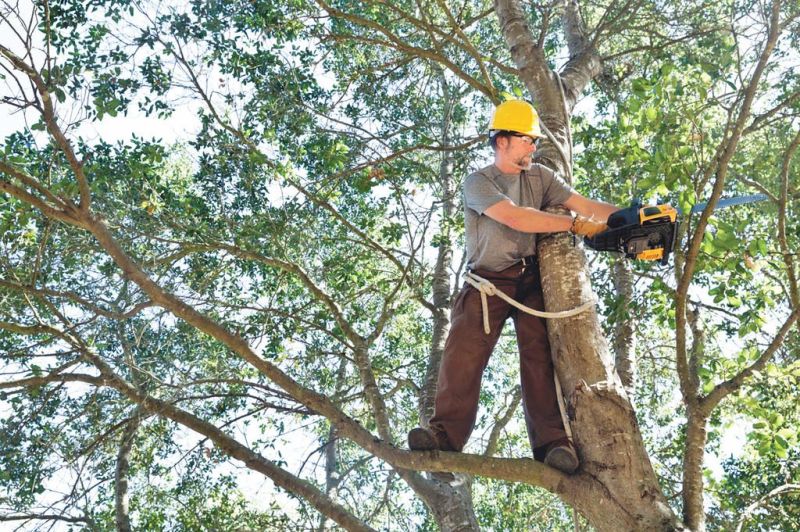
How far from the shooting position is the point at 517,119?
365 centimetres

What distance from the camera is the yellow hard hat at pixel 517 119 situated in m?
3.64

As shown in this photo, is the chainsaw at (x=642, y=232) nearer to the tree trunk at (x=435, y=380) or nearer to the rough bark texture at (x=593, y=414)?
the rough bark texture at (x=593, y=414)

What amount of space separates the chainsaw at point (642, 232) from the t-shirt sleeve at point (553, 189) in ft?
1.09

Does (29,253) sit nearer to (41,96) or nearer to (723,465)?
(41,96)

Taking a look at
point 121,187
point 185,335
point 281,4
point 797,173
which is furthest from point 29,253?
point 797,173

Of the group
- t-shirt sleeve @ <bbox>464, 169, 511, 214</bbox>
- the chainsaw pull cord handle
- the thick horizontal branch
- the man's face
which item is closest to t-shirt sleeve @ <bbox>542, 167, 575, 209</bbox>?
the man's face

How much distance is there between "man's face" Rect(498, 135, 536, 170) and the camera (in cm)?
368

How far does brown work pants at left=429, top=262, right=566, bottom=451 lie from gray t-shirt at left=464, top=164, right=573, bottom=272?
0.23 ft

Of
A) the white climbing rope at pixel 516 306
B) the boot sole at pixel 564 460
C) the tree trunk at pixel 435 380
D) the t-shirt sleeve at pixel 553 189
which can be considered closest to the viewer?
the boot sole at pixel 564 460

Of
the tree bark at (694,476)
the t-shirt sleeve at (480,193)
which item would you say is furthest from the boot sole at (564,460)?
the t-shirt sleeve at (480,193)

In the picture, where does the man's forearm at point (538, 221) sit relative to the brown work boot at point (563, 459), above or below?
above

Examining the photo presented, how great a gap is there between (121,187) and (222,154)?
880mm

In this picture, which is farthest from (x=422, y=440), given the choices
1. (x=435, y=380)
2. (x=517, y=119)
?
(x=435, y=380)

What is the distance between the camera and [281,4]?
23.1ft
